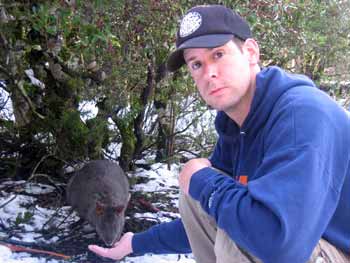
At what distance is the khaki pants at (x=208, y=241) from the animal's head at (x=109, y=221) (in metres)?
1.89

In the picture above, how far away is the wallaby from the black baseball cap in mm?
2514

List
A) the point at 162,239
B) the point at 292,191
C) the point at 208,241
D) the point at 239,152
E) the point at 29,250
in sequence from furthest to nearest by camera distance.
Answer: the point at 29,250 < the point at 162,239 < the point at 208,241 < the point at 239,152 < the point at 292,191

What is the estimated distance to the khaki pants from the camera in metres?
2.01

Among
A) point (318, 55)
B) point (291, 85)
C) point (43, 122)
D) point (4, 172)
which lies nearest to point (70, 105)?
point (43, 122)

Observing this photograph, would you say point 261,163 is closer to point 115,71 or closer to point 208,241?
point 208,241

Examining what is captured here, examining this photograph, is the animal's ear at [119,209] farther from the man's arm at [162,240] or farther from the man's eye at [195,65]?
the man's eye at [195,65]

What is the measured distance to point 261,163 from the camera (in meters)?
1.98

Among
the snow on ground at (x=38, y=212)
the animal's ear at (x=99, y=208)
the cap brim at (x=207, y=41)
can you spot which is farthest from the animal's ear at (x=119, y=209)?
the cap brim at (x=207, y=41)

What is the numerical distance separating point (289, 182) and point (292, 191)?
0.03m

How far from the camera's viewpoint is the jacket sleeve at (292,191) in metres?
1.70

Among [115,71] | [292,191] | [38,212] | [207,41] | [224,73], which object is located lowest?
[38,212]

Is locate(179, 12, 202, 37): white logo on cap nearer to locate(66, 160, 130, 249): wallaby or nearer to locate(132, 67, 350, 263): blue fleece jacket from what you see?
locate(132, 67, 350, 263): blue fleece jacket

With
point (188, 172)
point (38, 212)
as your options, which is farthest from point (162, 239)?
point (38, 212)

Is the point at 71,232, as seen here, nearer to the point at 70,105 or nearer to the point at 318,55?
the point at 70,105
